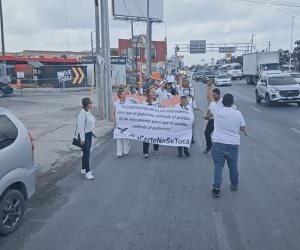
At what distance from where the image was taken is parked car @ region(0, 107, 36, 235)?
5.54 metres

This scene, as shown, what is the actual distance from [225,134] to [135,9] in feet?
129

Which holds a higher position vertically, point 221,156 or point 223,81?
point 221,156

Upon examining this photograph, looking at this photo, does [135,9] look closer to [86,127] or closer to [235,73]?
[235,73]

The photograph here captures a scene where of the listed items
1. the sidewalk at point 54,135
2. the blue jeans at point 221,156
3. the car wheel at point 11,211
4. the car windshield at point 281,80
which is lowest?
the sidewalk at point 54,135

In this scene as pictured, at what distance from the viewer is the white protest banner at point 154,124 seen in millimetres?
10758

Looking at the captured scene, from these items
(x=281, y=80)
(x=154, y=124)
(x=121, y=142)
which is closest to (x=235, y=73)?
(x=281, y=80)

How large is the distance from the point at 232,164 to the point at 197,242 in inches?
94.6

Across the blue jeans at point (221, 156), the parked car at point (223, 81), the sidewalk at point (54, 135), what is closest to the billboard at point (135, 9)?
the parked car at point (223, 81)

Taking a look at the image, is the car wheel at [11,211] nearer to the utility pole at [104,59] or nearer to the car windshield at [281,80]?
the utility pole at [104,59]

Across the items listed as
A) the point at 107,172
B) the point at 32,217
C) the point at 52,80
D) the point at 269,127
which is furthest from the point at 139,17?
the point at 32,217

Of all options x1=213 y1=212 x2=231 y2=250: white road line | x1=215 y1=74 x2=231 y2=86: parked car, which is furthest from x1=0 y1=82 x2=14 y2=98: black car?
x1=213 y1=212 x2=231 y2=250: white road line

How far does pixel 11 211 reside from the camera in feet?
19.0

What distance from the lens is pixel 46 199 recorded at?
7250 millimetres

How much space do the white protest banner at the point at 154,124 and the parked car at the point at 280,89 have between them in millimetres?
14458
